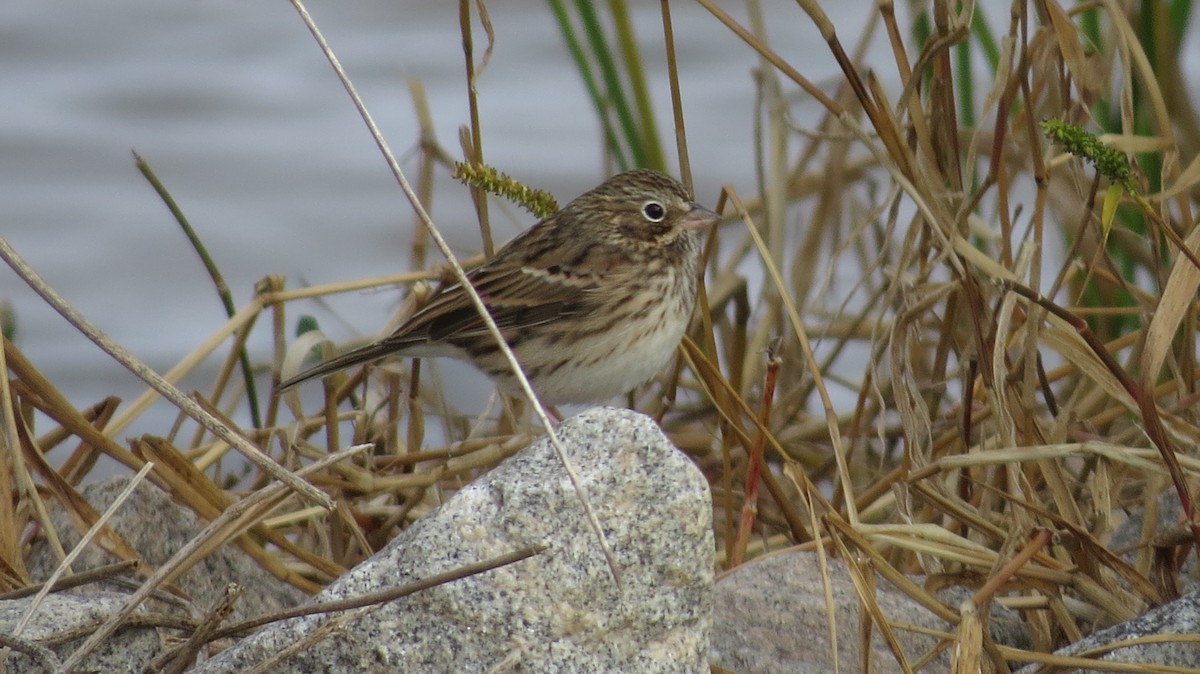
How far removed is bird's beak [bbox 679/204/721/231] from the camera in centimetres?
475

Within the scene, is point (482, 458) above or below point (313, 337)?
below

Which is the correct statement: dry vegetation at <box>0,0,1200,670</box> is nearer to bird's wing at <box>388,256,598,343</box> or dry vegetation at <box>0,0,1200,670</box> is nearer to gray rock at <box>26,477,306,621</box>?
gray rock at <box>26,477,306,621</box>

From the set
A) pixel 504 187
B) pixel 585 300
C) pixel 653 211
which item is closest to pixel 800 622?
pixel 504 187

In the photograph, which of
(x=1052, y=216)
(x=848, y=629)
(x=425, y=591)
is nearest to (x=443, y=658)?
(x=425, y=591)

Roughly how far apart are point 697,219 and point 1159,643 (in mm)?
2264

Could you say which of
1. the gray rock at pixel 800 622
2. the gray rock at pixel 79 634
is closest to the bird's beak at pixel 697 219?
the gray rock at pixel 800 622

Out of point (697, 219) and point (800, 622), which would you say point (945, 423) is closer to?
point (697, 219)

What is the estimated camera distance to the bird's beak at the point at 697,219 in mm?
4754

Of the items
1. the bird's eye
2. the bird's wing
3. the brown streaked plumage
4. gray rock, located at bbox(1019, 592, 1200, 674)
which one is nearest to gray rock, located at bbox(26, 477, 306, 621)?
the brown streaked plumage

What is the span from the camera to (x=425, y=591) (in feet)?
8.49

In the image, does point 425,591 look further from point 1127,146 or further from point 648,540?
point 1127,146

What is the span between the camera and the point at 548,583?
8.58 ft

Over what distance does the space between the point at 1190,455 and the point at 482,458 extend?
161cm

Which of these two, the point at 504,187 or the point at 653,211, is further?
the point at 653,211
